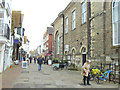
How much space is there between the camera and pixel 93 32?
48.0ft

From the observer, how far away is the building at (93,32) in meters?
11.9

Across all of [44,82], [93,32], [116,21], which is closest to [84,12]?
[93,32]

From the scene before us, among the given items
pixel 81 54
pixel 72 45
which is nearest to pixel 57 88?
pixel 81 54

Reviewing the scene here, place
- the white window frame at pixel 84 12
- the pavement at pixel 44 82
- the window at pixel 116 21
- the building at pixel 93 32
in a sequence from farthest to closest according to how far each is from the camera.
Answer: the white window frame at pixel 84 12
the building at pixel 93 32
the window at pixel 116 21
the pavement at pixel 44 82

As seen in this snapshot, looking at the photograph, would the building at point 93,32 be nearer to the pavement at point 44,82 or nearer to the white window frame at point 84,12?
the white window frame at point 84,12

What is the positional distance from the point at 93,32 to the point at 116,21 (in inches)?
127

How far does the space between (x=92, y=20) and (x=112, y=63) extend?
5027 millimetres

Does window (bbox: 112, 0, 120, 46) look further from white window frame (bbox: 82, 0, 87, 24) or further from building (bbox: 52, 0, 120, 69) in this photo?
white window frame (bbox: 82, 0, 87, 24)

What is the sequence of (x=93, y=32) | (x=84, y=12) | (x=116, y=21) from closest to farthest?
(x=116, y=21) → (x=93, y=32) → (x=84, y=12)

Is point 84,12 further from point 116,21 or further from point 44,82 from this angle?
point 44,82

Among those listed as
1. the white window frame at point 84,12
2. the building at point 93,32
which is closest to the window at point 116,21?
the building at point 93,32

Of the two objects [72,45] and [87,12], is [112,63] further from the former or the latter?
[72,45]

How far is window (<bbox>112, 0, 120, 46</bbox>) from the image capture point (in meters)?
11.4

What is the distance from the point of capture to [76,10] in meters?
19.8
